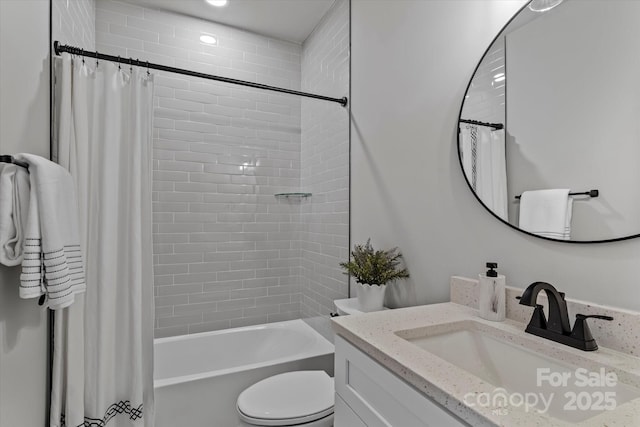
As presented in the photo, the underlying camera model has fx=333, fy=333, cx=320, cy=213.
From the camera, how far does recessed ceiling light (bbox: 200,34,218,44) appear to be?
8.64ft

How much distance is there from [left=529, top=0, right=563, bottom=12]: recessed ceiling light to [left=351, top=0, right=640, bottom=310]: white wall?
0.05m

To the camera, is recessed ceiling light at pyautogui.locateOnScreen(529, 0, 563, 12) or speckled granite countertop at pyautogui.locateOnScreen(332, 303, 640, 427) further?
recessed ceiling light at pyautogui.locateOnScreen(529, 0, 563, 12)

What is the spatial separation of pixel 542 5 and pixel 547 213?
2.13 ft

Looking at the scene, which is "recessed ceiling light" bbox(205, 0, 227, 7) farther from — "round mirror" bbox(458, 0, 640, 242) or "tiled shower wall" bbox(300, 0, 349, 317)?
"round mirror" bbox(458, 0, 640, 242)

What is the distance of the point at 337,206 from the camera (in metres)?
2.33

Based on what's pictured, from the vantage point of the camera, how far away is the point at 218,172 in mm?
2676

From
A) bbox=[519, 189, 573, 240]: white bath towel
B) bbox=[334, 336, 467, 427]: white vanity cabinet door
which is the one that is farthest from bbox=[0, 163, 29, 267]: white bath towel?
bbox=[519, 189, 573, 240]: white bath towel

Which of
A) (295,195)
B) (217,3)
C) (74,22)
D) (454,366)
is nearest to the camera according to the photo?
(454,366)

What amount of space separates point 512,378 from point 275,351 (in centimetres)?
197

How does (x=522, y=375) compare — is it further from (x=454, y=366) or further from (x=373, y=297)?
(x=373, y=297)

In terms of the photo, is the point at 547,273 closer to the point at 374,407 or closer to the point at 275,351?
the point at 374,407

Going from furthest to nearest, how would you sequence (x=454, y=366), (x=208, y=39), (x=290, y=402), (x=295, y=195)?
(x=295, y=195) < (x=208, y=39) < (x=290, y=402) < (x=454, y=366)

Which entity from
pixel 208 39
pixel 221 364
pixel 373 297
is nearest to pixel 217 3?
pixel 208 39

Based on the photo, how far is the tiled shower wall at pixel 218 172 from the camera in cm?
250
